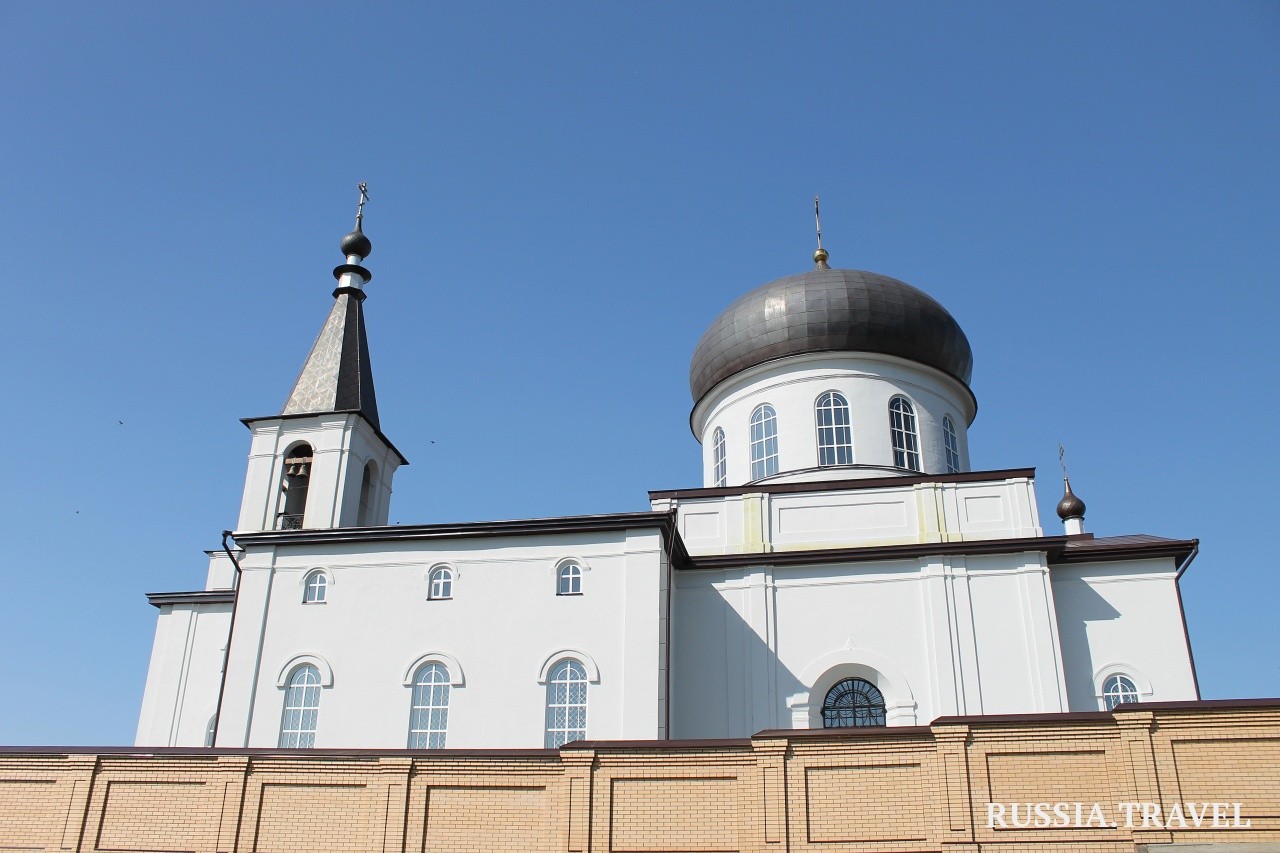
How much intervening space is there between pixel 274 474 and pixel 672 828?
1266cm

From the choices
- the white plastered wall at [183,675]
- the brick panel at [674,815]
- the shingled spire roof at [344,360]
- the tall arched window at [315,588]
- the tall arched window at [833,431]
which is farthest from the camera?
the shingled spire roof at [344,360]

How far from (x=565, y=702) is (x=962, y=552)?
6456mm

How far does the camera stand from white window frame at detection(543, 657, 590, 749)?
15.1 metres

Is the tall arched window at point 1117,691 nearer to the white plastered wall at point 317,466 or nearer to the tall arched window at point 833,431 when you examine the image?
the tall arched window at point 833,431

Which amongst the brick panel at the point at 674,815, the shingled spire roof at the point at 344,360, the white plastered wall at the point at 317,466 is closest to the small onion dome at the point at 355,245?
the shingled spire roof at the point at 344,360

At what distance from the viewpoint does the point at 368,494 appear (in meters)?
21.0

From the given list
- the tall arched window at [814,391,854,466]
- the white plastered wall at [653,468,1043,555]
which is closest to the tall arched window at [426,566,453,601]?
the white plastered wall at [653,468,1043,555]

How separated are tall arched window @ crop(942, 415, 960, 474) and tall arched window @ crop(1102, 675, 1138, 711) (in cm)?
505

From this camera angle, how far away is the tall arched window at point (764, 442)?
20203 millimetres

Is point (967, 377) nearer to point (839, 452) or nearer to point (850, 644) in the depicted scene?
point (839, 452)

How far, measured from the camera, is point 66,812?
11.3 metres

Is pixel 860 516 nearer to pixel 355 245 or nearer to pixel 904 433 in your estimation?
pixel 904 433

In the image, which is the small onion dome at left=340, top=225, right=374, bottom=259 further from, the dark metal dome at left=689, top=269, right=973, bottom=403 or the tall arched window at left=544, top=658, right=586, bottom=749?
the tall arched window at left=544, top=658, right=586, bottom=749

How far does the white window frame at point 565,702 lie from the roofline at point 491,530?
203 centimetres
